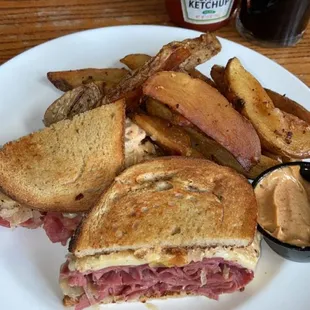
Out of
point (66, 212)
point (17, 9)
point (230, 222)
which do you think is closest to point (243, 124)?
point (230, 222)

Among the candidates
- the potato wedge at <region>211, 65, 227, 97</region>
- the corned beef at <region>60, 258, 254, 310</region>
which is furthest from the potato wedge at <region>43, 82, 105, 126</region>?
the corned beef at <region>60, 258, 254, 310</region>

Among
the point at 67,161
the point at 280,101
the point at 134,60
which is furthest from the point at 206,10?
the point at 67,161

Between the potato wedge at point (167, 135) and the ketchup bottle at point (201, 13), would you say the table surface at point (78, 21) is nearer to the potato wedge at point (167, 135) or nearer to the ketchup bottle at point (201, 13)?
the ketchup bottle at point (201, 13)

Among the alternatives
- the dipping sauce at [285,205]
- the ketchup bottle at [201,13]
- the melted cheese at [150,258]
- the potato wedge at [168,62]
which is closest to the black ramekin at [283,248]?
the dipping sauce at [285,205]

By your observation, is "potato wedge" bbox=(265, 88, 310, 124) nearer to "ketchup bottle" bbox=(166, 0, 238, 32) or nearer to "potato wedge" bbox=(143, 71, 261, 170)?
"potato wedge" bbox=(143, 71, 261, 170)

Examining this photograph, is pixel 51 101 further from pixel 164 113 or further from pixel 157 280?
pixel 157 280

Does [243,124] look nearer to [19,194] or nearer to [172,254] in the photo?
[172,254]
